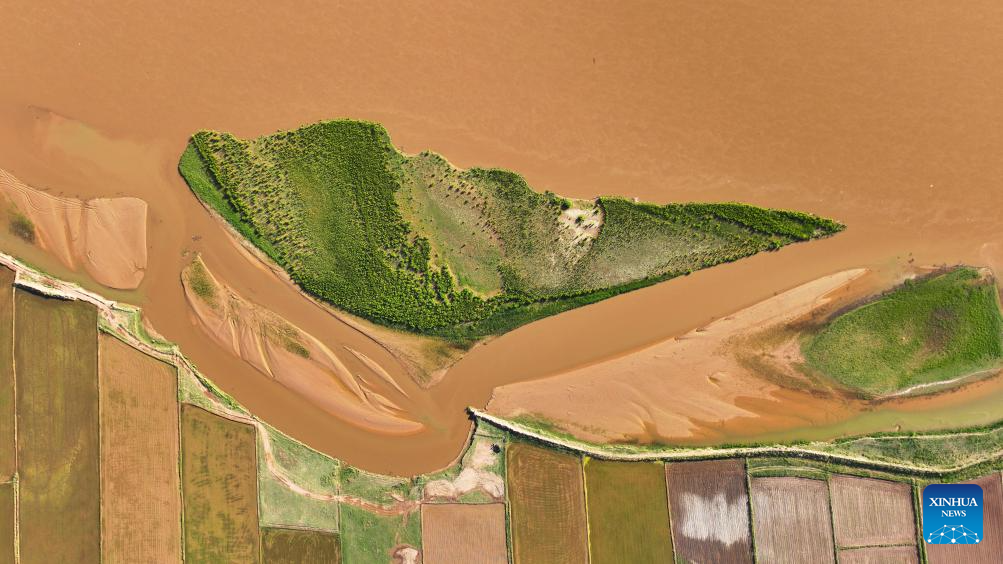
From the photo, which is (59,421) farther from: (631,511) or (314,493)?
(631,511)

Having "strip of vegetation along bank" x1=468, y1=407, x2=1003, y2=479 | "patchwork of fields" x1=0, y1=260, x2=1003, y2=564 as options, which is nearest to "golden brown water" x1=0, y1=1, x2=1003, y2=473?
"patchwork of fields" x1=0, y1=260, x2=1003, y2=564

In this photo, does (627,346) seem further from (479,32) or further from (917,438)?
(479,32)

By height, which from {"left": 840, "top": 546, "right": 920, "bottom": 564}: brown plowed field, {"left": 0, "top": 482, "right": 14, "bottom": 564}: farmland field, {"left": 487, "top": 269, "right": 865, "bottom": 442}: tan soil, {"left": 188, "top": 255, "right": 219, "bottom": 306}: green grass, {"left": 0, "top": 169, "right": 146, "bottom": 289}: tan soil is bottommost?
{"left": 840, "top": 546, "right": 920, "bottom": 564}: brown plowed field

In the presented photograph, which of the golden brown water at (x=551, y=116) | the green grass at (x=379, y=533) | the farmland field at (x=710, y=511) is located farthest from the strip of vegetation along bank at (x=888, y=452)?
Result: the green grass at (x=379, y=533)

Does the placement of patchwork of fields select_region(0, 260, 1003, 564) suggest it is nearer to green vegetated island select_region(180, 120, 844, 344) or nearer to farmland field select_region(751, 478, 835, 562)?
farmland field select_region(751, 478, 835, 562)

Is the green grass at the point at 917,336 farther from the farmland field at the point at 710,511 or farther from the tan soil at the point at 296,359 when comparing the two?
the tan soil at the point at 296,359

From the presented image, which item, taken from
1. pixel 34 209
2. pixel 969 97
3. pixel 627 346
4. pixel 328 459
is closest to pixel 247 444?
pixel 328 459
